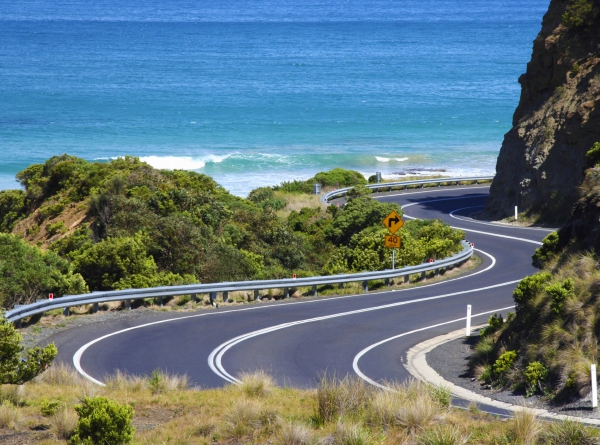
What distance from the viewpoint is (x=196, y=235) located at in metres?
24.8

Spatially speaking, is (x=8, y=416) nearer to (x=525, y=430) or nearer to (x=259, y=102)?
(x=525, y=430)

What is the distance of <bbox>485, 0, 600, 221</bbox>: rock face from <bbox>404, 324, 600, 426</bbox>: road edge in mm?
20748

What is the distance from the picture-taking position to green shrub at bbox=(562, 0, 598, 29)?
3975 cm

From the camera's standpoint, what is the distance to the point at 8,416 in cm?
1055

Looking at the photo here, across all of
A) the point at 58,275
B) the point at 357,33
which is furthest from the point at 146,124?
the point at 357,33

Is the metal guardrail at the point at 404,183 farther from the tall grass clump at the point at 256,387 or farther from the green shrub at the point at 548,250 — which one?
the tall grass clump at the point at 256,387

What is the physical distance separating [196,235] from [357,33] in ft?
515

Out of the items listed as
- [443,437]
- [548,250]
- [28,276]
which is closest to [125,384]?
[443,437]

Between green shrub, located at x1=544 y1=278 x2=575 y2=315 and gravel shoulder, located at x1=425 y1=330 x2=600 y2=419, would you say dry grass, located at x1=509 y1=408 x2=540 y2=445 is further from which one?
green shrub, located at x1=544 y1=278 x2=575 y2=315

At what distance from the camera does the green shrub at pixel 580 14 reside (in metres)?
39.8

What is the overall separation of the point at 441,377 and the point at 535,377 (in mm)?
2356

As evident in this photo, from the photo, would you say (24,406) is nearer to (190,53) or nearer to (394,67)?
(394,67)

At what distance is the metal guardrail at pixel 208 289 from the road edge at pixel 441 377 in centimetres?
542

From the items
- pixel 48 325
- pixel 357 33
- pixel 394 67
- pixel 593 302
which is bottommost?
pixel 48 325
